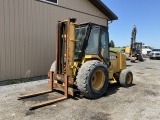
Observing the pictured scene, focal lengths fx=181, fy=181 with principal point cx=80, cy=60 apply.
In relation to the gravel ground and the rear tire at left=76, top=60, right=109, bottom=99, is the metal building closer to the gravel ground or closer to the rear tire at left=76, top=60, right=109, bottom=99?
the gravel ground

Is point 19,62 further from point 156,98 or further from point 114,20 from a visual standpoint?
point 114,20

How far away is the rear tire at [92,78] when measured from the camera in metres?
5.64

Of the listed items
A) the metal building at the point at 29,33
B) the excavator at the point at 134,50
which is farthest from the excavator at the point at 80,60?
the excavator at the point at 134,50

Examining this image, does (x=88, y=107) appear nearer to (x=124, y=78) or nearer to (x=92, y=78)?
(x=92, y=78)

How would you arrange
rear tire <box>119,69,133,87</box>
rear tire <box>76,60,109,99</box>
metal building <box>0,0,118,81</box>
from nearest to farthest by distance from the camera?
rear tire <box>76,60,109,99</box> → rear tire <box>119,69,133,87</box> → metal building <box>0,0,118,81</box>

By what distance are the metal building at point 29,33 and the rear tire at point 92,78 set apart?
4.13 meters

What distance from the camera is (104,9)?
41.2ft

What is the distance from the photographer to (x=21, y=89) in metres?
7.02

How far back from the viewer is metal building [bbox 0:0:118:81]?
817 cm

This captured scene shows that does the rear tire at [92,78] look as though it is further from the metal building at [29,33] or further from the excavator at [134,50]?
the excavator at [134,50]

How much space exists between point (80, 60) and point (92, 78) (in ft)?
2.39

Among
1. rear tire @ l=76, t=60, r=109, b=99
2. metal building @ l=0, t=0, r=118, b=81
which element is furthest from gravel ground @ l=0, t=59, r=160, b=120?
metal building @ l=0, t=0, r=118, b=81

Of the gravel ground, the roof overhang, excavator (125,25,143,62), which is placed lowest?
the gravel ground

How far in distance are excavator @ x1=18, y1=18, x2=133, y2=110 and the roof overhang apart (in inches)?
226
